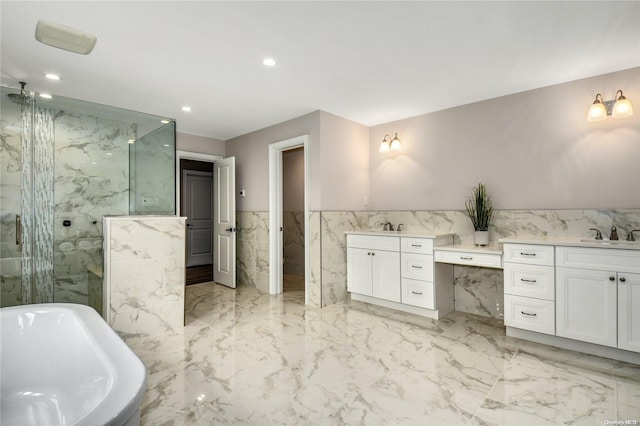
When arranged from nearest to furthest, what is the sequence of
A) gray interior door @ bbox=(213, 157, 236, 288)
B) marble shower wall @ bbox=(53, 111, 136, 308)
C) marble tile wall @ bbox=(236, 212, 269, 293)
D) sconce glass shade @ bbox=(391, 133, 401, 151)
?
1. marble shower wall @ bbox=(53, 111, 136, 308)
2. sconce glass shade @ bbox=(391, 133, 401, 151)
3. marble tile wall @ bbox=(236, 212, 269, 293)
4. gray interior door @ bbox=(213, 157, 236, 288)

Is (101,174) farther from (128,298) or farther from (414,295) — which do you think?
(414,295)

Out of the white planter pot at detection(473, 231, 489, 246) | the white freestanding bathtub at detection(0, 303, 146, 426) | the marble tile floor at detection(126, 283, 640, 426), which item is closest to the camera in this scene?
the white freestanding bathtub at detection(0, 303, 146, 426)

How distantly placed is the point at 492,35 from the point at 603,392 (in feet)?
7.96

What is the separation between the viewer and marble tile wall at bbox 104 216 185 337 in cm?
283

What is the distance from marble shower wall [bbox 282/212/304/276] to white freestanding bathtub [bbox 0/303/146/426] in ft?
12.7

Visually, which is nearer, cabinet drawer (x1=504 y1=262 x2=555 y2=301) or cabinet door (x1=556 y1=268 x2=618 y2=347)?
cabinet door (x1=556 y1=268 x2=618 y2=347)

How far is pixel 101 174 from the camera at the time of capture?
2.96 meters

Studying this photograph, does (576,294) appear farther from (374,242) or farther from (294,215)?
(294,215)

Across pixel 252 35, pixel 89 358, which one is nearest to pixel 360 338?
pixel 89 358

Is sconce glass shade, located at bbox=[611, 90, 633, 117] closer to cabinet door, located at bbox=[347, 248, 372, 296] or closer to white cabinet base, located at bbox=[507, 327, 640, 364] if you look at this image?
white cabinet base, located at bbox=[507, 327, 640, 364]

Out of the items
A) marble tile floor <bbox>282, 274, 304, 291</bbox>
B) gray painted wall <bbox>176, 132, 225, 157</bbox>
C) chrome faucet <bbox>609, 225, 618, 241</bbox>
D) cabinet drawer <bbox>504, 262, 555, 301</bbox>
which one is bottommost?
marble tile floor <bbox>282, 274, 304, 291</bbox>

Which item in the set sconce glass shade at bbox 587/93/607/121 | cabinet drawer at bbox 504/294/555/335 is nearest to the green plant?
cabinet drawer at bbox 504/294/555/335

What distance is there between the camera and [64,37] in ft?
6.99

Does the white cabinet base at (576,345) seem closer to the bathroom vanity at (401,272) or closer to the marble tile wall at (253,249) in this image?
the bathroom vanity at (401,272)
